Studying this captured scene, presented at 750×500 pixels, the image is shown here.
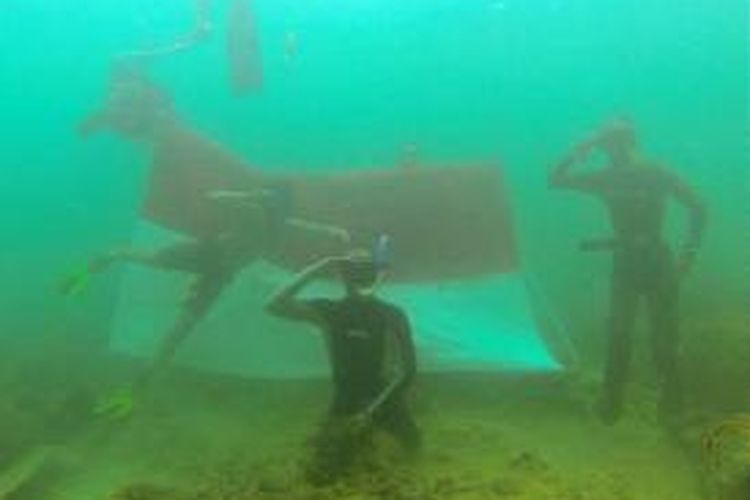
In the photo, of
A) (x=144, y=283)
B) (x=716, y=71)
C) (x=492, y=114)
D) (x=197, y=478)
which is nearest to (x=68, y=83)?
(x=492, y=114)

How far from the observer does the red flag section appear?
12.5 metres

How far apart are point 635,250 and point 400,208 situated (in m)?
3.41

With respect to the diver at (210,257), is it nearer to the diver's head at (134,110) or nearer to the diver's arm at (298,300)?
the diver's arm at (298,300)

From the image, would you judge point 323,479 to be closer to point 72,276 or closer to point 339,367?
point 339,367

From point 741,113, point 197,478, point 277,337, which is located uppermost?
point 741,113

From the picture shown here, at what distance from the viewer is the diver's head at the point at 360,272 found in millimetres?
8656

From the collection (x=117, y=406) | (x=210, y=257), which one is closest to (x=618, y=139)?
(x=210, y=257)

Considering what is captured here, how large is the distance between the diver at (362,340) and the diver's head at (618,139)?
3.05 metres

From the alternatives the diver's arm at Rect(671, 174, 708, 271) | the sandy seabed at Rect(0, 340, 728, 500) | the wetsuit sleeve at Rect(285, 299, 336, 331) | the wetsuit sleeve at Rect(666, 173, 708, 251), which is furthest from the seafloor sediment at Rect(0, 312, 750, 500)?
the wetsuit sleeve at Rect(666, 173, 708, 251)

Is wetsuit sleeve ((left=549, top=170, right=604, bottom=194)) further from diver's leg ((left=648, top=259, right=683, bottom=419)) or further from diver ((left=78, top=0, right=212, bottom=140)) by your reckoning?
diver ((left=78, top=0, right=212, bottom=140))

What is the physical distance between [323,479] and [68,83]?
2404 centimetres

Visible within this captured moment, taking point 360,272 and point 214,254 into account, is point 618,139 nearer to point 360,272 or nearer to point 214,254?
point 360,272

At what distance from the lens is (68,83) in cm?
2988

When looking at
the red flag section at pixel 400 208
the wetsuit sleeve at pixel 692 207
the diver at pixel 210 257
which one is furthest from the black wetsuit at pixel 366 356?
the red flag section at pixel 400 208
